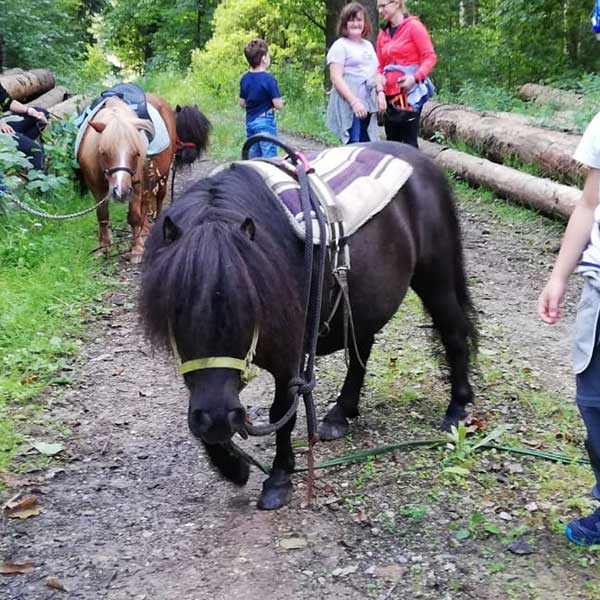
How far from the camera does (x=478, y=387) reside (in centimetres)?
437

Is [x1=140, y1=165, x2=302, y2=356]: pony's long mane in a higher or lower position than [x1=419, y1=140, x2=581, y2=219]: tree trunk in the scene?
higher

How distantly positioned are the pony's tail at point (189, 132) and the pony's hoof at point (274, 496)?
20.4 feet

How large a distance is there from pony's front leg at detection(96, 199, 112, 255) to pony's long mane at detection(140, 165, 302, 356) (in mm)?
4394

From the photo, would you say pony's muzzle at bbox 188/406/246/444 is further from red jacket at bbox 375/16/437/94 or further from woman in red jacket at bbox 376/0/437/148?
red jacket at bbox 375/16/437/94

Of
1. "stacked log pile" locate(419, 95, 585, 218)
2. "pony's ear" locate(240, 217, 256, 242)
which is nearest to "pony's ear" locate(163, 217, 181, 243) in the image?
"pony's ear" locate(240, 217, 256, 242)

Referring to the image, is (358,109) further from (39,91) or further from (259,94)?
(39,91)

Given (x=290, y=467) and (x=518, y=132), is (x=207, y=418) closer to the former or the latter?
(x=290, y=467)

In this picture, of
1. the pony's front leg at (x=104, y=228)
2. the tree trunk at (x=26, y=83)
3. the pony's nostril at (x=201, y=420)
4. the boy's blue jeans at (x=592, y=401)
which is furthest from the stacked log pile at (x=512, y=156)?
the tree trunk at (x=26, y=83)

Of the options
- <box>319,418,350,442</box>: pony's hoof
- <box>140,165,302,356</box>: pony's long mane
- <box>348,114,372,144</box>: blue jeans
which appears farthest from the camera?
<box>348,114,372,144</box>: blue jeans

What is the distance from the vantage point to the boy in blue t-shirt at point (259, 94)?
27.1 feet

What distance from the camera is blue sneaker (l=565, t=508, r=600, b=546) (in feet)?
9.20

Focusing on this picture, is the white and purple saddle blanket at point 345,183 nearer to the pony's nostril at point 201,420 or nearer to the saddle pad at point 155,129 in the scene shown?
the pony's nostril at point 201,420

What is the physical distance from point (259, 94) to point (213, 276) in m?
6.31

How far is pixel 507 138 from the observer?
31.1 feet
